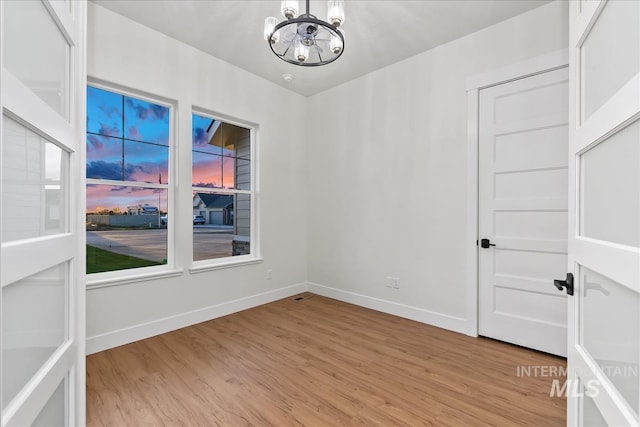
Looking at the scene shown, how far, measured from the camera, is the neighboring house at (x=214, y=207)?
3.46 m

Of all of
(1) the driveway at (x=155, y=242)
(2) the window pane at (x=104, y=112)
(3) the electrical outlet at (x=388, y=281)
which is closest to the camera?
(2) the window pane at (x=104, y=112)

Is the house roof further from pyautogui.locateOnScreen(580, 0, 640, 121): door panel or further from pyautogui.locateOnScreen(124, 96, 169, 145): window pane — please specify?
pyautogui.locateOnScreen(580, 0, 640, 121): door panel

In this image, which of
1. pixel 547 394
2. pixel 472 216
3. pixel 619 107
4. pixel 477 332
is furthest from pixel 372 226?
pixel 619 107

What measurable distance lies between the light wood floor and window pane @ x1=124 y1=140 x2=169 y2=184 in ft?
5.33

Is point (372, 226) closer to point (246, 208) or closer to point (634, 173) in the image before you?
point (246, 208)

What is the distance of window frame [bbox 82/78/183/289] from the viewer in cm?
269

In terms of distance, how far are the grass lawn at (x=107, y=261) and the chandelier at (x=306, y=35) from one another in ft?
7.98

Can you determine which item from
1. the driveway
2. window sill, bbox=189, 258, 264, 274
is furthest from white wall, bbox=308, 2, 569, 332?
the driveway

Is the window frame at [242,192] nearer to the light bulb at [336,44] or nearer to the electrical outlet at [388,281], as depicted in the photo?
the electrical outlet at [388,281]

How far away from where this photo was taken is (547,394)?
1.99 m

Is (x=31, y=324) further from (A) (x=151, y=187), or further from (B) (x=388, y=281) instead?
(B) (x=388, y=281)

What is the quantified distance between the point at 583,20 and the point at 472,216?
202cm

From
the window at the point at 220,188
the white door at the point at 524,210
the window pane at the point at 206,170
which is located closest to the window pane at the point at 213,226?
the window at the point at 220,188

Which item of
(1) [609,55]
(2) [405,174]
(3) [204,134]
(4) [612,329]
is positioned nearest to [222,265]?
(3) [204,134]
